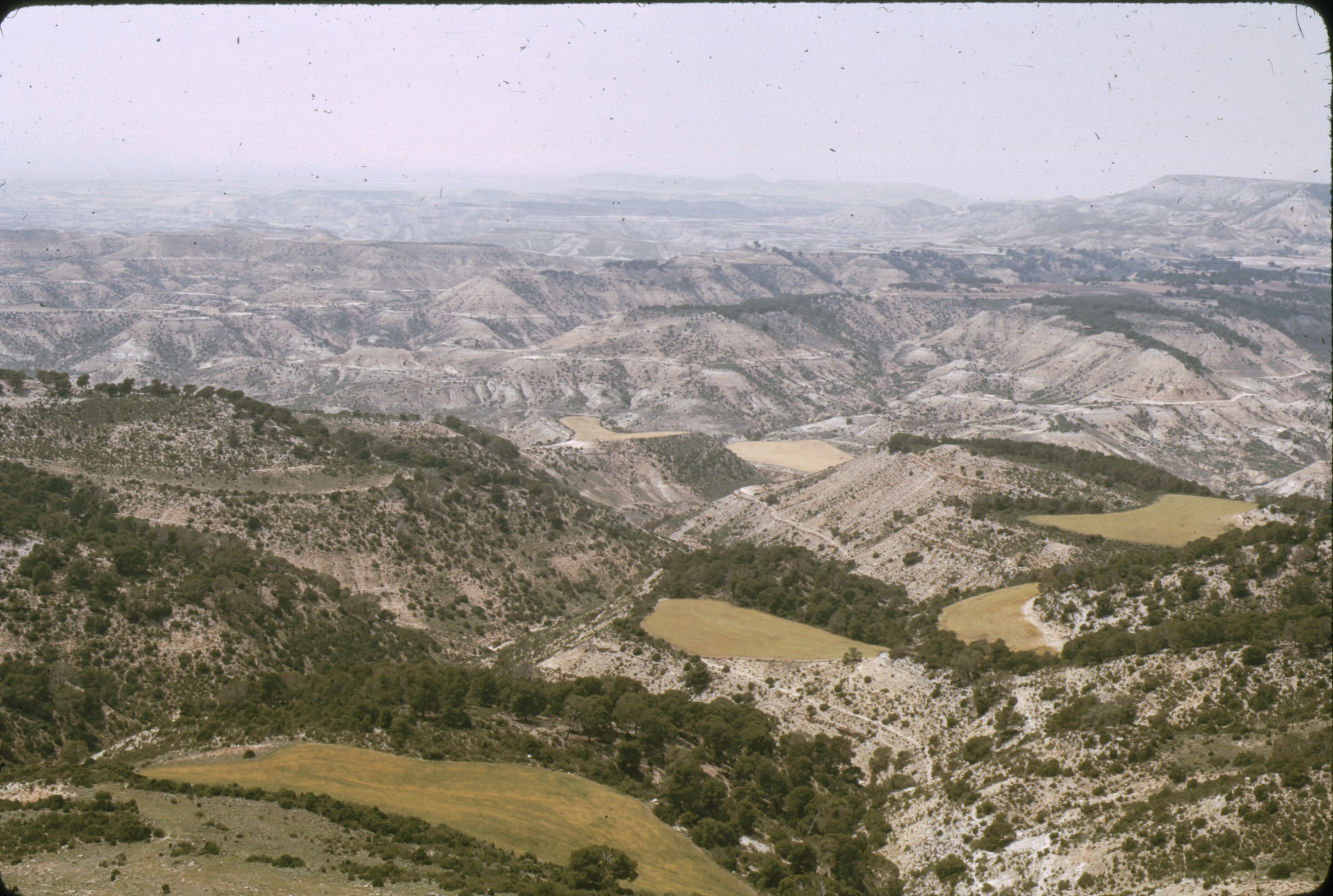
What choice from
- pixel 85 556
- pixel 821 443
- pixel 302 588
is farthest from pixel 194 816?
pixel 821 443

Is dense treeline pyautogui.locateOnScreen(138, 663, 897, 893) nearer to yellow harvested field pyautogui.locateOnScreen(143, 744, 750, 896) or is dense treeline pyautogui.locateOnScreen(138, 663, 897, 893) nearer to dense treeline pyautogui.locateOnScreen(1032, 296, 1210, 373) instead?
yellow harvested field pyautogui.locateOnScreen(143, 744, 750, 896)

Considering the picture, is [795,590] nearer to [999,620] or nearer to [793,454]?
[999,620]

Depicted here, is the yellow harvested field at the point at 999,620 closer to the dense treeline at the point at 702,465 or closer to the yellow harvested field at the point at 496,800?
the yellow harvested field at the point at 496,800

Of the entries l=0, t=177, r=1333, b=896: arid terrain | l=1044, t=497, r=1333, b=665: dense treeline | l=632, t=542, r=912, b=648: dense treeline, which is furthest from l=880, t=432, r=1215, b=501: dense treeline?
l=1044, t=497, r=1333, b=665: dense treeline

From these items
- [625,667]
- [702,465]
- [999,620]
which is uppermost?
[999,620]

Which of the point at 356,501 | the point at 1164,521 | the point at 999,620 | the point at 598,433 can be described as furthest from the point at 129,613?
the point at 598,433

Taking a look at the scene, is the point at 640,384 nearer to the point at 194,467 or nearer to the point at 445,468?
the point at 445,468
